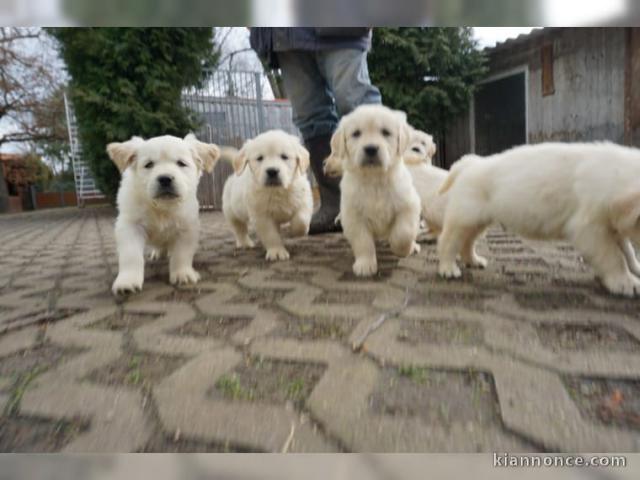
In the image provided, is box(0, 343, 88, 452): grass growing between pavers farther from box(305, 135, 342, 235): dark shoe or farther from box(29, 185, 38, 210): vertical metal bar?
box(29, 185, 38, 210): vertical metal bar

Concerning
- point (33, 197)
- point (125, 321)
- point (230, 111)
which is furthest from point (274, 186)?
point (33, 197)

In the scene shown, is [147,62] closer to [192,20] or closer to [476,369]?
[192,20]

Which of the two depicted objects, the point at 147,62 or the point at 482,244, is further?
the point at 482,244

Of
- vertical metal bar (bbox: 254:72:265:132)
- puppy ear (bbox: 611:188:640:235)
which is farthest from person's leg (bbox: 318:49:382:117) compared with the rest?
puppy ear (bbox: 611:188:640:235)

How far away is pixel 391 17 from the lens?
0.84 m

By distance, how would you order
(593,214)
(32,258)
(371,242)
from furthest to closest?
(32,258) → (371,242) → (593,214)

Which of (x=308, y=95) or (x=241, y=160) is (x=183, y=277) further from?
(x=308, y=95)

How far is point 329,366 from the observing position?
3.72ft

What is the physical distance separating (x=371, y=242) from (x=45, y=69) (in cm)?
180

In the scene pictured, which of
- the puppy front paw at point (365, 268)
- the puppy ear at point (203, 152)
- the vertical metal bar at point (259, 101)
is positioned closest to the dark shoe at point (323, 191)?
the vertical metal bar at point (259, 101)

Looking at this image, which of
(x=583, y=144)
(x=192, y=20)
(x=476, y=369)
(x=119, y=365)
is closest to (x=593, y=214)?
(x=583, y=144)

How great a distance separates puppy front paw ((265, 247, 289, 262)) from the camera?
9.52ft

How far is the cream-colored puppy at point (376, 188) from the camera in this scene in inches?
95.5

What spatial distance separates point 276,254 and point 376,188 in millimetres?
880
